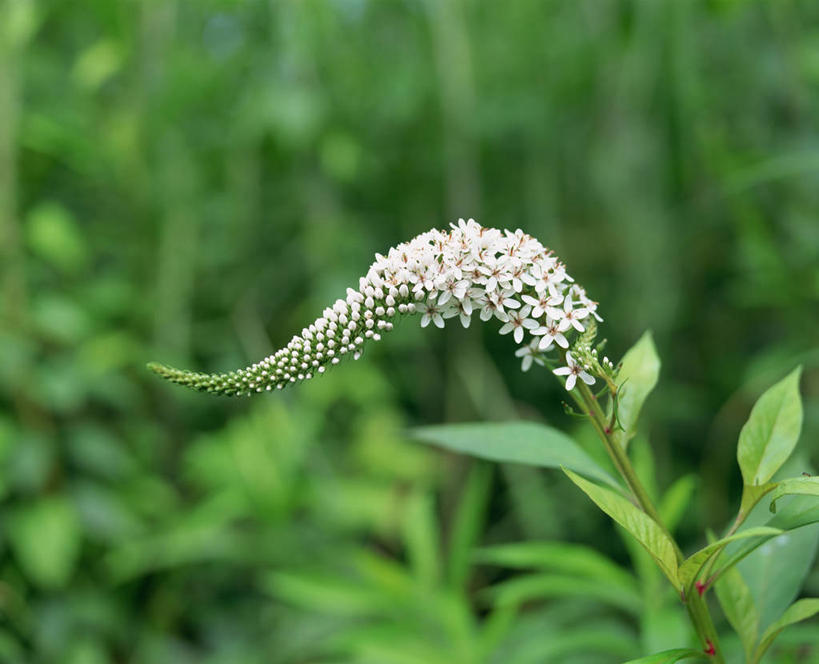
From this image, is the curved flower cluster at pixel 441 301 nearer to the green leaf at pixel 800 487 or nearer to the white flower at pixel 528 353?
the white flower at pixel 528 353

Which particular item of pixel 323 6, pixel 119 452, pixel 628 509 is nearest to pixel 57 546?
pixel 119 452

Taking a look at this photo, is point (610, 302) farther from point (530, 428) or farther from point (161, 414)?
point (530, 428)

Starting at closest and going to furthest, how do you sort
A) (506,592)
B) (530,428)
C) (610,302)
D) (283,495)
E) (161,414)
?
(530,428), (506,592), (283,495), (161,414), (610,302)

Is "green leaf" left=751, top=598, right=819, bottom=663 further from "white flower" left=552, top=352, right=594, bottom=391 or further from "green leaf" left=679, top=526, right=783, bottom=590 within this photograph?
"white flower" left=552, top=352, right=594, bottom=391

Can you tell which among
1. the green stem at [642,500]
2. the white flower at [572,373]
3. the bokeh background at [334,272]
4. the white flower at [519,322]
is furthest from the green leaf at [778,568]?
the bokeh background at [334,272]

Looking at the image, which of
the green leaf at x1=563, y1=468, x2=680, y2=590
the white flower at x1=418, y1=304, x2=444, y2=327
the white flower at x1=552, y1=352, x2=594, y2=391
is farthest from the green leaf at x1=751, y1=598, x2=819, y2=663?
the white flower at x1=418, y1=304, x2=444, y2=327
